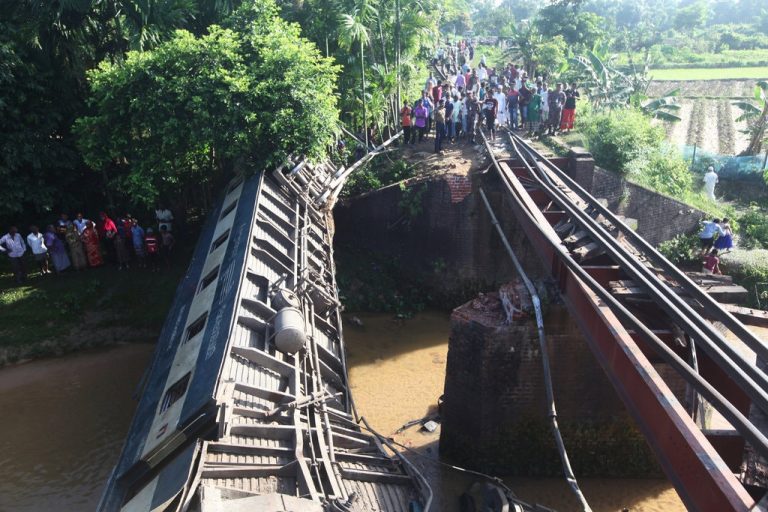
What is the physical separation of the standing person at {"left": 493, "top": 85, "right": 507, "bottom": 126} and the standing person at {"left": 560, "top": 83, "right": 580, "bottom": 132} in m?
2.06

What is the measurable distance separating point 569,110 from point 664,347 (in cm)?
1622

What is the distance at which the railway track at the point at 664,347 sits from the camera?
5137mm

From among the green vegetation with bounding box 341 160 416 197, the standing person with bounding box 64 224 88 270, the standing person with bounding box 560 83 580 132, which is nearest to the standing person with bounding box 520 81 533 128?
the standing person with bounding box 560 83 580 132

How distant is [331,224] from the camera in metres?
16.9

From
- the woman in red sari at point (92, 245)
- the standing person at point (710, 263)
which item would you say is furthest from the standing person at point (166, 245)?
the standing person at point (710, 263)

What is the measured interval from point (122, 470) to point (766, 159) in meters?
23.6

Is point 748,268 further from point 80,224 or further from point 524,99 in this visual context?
point 80,224

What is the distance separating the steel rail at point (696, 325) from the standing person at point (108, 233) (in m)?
11.7

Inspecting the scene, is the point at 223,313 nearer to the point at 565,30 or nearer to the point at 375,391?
the point at 375,391

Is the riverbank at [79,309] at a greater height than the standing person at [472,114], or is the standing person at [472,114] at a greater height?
the standing person at [472,114]

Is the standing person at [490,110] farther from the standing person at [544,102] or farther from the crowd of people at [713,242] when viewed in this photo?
the crowd of people at [713,242]

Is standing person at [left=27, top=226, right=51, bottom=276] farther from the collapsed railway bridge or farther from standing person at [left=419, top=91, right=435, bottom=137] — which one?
standing person at [left=419, top=91, right=435, bottom=137]

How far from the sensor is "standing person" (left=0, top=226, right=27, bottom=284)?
48.7ft

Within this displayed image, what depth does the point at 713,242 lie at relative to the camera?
1630 centimetres
